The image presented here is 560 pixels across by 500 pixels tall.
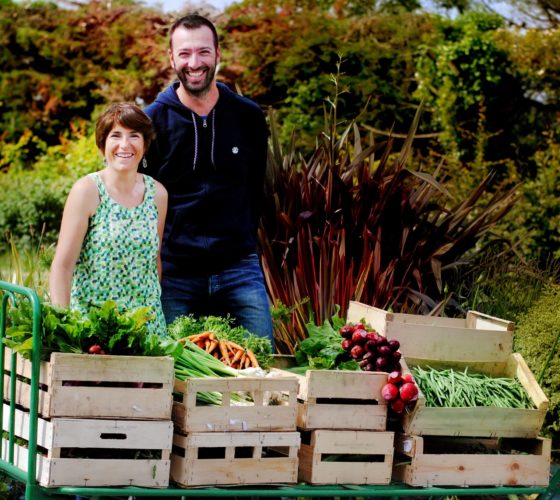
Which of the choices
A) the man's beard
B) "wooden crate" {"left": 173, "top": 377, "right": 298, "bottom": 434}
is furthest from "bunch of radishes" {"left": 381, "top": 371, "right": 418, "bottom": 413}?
the man's beard

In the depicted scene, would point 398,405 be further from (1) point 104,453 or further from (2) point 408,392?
(1) point 104,453

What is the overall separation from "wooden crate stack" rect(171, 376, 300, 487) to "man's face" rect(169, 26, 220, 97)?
1.40 meters

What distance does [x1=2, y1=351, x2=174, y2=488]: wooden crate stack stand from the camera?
3.14 metres

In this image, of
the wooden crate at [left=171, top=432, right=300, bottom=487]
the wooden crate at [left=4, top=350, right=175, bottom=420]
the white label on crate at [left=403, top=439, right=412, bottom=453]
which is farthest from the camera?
the white label on crate at [left=403, top=439, right=412, bottom=453]

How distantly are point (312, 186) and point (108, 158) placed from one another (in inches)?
80.5

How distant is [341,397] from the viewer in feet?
11.6

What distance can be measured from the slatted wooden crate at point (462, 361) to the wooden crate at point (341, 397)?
14cm

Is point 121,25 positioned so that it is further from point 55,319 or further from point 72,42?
point 55,319

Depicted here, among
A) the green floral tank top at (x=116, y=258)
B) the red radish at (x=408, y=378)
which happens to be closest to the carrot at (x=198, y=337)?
the green floral tank top at (x=116, y=258)

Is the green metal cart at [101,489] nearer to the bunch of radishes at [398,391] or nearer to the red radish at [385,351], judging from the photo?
the bunch of radishes at [398,391]

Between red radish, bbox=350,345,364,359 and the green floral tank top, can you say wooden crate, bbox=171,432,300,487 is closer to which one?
red radish, bbox=350,345,364,359

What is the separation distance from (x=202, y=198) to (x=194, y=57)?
564mm

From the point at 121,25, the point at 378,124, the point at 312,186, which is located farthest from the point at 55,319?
the point at 121,25

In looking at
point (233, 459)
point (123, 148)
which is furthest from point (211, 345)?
point (123, 148)
